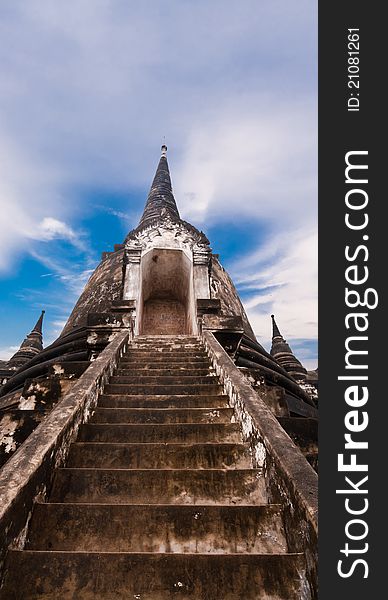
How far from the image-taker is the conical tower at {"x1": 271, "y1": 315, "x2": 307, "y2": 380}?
13305 millimetres

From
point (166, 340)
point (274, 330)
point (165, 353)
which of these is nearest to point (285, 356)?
point (274, 330)

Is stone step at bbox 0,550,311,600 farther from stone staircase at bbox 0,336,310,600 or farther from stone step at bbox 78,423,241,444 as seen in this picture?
stone step at bbox 78,423,241,444

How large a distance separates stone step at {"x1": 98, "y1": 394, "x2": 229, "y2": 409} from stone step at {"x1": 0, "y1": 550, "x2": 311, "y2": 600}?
5.77ft

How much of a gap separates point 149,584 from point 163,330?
9.42 m

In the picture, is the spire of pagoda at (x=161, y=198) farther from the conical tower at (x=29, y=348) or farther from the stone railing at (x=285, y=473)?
the stone railing at (x=285, y=473)

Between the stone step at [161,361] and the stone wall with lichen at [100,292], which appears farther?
the stone wall with lichen at [100,292]

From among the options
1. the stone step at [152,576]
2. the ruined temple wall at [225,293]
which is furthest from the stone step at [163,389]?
the ruined temple wall at [225,293]

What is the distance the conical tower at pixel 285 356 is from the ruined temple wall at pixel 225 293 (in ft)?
7.88

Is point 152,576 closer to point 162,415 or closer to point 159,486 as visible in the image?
point 159,486

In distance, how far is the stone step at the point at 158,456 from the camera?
2373mm

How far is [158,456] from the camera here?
2.43 meters

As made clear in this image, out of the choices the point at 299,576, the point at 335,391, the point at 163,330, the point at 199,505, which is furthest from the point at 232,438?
the point at 163,330

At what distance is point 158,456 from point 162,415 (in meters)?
0.60

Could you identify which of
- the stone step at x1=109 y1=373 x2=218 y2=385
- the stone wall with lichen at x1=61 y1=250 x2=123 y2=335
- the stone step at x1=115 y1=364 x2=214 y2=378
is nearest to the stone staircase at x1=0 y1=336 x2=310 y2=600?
the stone step at x1=109 y1=373 x2=218 y2=385
